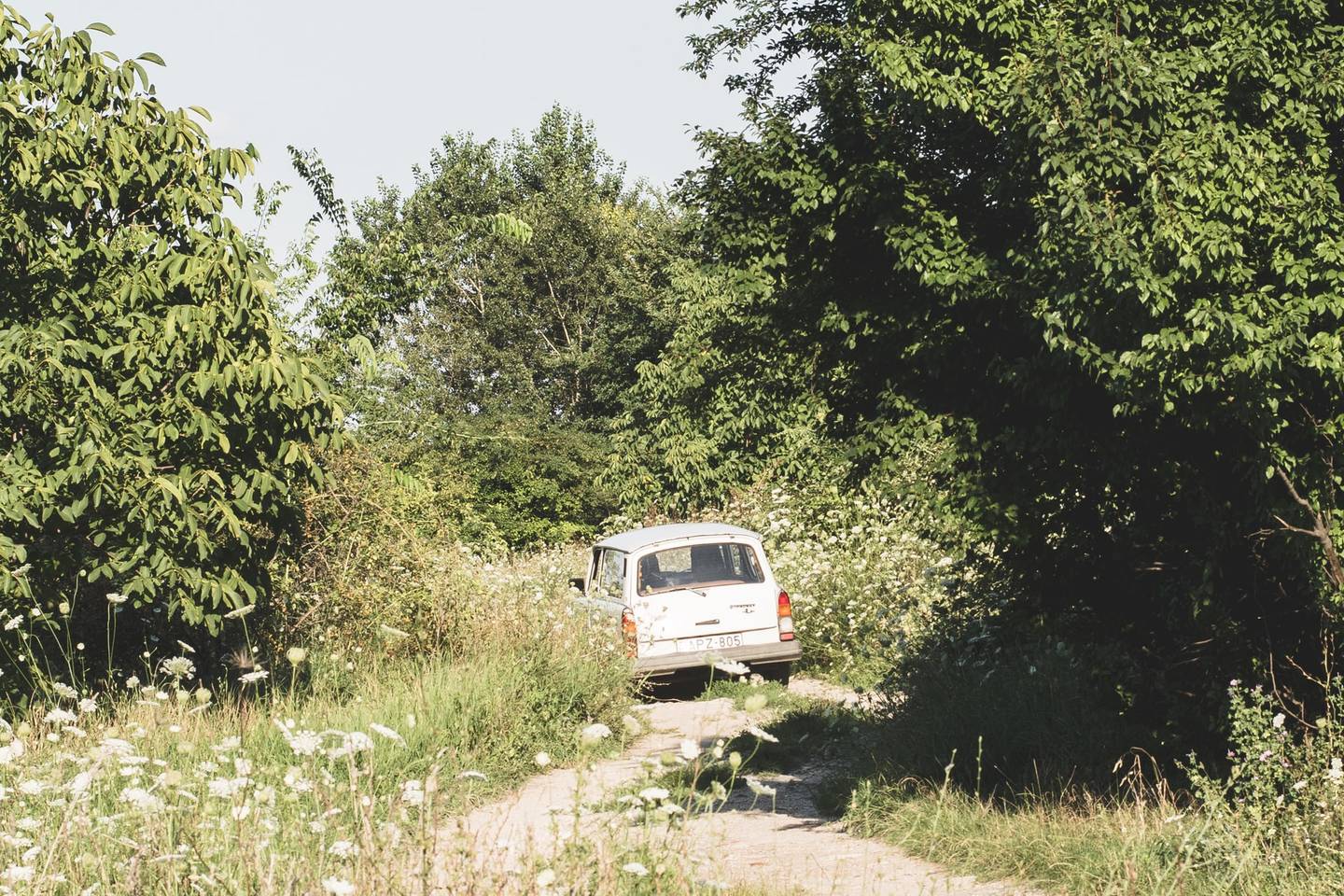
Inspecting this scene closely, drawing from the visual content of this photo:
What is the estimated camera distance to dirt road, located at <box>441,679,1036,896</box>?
4840 millimetres

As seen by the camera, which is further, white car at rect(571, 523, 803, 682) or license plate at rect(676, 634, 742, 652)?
license plate at rect(676, 634, 742, 652)

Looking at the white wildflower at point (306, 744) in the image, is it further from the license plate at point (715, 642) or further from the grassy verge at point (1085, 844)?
the license plate at point (715, 642)

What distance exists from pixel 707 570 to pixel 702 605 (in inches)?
20.8

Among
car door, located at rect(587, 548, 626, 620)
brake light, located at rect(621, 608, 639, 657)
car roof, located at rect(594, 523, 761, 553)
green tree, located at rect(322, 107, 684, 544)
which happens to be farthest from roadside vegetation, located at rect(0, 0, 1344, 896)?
green tree, located at rect(322, 107, 684, 544)

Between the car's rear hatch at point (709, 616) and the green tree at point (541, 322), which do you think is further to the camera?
the green tree at point (541, 322)

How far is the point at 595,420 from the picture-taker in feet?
141

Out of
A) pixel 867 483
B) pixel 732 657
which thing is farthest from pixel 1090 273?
pixel 732 657

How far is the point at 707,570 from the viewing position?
13.2 m

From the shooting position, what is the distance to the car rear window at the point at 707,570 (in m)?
13.0

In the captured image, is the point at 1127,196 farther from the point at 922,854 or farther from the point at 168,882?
the point at 168,882

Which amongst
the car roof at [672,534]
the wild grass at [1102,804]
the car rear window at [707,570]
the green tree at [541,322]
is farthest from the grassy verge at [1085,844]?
the green tree at [541,322]

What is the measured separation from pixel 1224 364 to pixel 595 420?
3850 cm

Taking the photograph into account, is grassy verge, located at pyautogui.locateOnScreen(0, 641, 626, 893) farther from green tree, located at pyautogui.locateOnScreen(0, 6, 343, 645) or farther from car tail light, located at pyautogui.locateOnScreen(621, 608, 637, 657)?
car tail light, located at pyautogui.locateOnScreen(621, 608, 637, 657)

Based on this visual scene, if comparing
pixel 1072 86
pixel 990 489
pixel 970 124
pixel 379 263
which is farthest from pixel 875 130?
pixel 379 263
